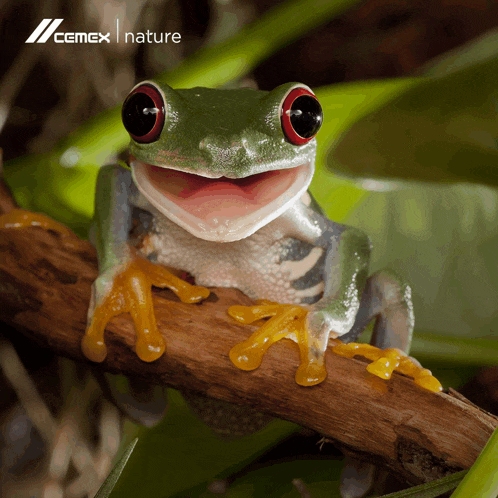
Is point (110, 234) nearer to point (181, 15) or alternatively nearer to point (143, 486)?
point (143, 486)

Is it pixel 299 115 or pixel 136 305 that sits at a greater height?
pixel 299 115

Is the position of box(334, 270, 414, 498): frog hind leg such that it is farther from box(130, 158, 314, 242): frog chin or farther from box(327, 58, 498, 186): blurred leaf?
box(327, 58, 498, 186): blurred leaf

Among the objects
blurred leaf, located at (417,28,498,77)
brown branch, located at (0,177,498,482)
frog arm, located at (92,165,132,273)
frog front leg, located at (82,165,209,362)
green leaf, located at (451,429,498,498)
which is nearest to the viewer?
green leaf, located at (451,429,498,498)

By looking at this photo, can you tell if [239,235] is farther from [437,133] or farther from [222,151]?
[437,133]

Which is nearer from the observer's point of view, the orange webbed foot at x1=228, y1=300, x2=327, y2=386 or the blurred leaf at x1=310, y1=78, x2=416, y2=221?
the orange webbed foot at x1=228, y1=300, x2=327, y2=386

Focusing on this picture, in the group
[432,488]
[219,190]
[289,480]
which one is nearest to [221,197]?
[219,190]

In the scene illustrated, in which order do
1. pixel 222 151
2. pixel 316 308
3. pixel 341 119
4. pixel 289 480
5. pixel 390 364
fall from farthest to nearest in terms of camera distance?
1. pixel 341 119
2. pixel 289 480
3. pixel 316 308
4. pixel 390 364
5. pixel 222 151

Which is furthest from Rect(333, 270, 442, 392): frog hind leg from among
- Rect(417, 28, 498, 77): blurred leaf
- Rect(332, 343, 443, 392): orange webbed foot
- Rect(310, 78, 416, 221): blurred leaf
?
Rect(417, 28, 498, 77): blurred leaf

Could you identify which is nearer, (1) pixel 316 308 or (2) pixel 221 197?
(2) pixel 221 197
